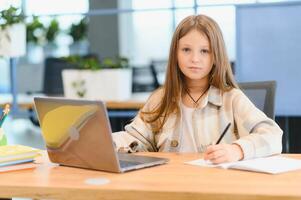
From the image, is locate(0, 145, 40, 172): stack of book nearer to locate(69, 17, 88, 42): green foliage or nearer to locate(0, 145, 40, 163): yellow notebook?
locate(0, 145, 40, 163): yellow notebook

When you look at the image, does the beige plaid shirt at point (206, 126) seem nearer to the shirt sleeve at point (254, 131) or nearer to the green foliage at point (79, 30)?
the shirt sleeve at point (254, 131)

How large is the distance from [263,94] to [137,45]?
753cm

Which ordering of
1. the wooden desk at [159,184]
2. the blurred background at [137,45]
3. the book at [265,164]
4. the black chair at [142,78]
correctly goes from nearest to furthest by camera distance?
the wooden desk at [159,184]
the book at [265,164]
the blurred background at [137,45]
the black chair at [142,78]

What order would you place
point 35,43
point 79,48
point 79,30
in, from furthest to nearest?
point 79,48, point 79,30, point 35,43

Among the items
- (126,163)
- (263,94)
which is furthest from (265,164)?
(263,94)

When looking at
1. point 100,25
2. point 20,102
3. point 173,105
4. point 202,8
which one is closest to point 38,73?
point 100,25

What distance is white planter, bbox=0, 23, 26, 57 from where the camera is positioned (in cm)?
365

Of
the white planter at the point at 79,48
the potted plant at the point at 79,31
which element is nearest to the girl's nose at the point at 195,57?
the potted plant at the point at 79,31

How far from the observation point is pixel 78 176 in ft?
5.03

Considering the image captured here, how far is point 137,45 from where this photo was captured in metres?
9.61

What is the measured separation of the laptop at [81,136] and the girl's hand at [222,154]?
0.46 feet

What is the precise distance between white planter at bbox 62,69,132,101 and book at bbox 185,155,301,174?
198 centimetres

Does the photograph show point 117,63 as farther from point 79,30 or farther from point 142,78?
point 79,30

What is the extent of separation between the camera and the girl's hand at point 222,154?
5.23 ft
